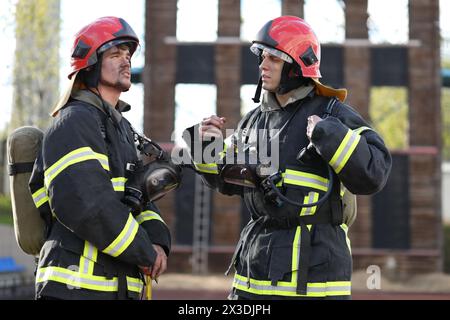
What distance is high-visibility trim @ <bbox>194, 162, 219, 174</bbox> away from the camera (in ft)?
13.9

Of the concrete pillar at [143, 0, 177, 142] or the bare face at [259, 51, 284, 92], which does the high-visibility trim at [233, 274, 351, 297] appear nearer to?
the bare face at [259, 51, 284, 92]

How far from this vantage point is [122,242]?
3.39 meters

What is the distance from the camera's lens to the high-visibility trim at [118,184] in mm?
3594

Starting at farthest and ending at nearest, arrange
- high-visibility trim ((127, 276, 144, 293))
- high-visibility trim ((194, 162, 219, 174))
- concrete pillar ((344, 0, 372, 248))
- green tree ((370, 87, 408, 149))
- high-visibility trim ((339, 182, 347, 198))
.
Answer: green tree ((370, 87, 408, 149)) → concrete pillar ((344, 0, 372, 248)) → high-visibility trim ((194, 162, 219, 174)) → high-visibility trim ((339, 182, 347, 198)) → high-visibility trim ((127, 276, 144, 293))

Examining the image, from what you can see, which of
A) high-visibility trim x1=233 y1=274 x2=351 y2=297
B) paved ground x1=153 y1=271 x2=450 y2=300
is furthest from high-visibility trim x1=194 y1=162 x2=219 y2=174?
paved ground x1=153 y1=271 x2=450 y2=300

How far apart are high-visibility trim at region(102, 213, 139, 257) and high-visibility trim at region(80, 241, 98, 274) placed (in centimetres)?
9

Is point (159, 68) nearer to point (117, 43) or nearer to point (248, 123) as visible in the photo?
point (248, 123)

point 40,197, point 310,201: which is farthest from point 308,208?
point 40,197

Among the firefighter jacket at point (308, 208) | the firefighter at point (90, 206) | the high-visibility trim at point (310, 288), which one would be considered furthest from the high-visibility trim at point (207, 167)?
the high-visibility trim at point (310, 288)

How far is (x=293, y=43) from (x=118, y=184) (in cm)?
129

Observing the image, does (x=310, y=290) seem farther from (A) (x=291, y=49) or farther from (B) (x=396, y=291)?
(B) (x=396, y=291)

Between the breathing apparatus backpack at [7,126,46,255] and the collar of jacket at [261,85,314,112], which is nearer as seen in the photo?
the breathing apparatus backpack at [7,126,46,255]

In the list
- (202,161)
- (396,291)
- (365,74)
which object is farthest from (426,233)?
(202,161)

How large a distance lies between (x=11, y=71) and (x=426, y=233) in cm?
1124
